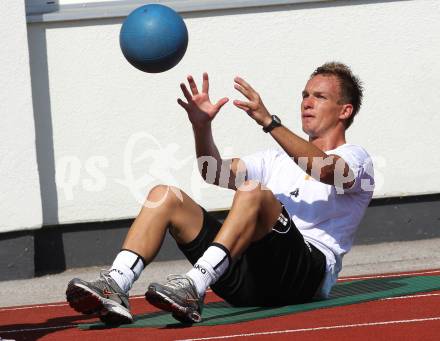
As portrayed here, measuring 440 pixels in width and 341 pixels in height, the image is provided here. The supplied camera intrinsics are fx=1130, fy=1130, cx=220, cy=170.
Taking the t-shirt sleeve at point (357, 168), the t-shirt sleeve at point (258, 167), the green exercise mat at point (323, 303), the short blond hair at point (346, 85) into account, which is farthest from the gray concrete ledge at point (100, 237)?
the t-shirt sleeve at point (357, 168)

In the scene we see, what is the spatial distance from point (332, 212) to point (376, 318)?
Result: 0.72 m

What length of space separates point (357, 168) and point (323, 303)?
757 mm

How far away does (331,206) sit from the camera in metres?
6.03

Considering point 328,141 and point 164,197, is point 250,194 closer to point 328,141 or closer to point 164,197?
point 164,197

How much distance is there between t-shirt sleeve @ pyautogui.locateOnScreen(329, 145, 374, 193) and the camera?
592 centimetres

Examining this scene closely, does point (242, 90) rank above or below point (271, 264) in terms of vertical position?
above

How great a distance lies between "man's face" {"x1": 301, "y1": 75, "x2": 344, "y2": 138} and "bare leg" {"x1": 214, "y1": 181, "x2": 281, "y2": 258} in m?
0.79

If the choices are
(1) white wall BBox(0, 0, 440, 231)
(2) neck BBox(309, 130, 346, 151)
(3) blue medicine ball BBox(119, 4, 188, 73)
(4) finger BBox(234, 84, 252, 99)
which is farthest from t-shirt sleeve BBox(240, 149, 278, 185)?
(1) white wall BBox(0, 0, 440, 231)

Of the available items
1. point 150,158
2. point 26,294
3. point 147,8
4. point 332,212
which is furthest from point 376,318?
point 150,158

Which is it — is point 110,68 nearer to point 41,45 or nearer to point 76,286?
point 41,45

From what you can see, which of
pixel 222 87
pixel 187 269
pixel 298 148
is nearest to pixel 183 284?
pixel 298 148

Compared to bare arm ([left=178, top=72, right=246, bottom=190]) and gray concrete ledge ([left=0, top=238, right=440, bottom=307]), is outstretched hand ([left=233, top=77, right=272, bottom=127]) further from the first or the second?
gray concrete ledge ([left=0, top=238, right=440, bottom=307])

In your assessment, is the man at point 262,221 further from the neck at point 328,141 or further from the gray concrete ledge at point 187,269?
the gray concrete ledge at point 187,269

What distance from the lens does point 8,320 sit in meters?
6.96
